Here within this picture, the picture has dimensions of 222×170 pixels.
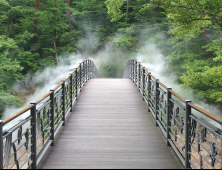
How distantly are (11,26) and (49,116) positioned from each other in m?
20.8

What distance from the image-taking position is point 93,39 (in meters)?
25.8

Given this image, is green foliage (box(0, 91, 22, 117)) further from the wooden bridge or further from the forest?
the wooden bridge

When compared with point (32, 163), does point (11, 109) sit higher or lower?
lower

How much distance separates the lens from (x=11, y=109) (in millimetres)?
14648

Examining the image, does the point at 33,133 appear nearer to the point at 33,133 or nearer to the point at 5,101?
the point at 33,133

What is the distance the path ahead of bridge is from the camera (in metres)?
3.29

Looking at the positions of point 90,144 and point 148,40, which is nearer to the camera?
point 90,144

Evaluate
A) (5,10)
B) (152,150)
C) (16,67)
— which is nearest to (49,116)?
(152,150)

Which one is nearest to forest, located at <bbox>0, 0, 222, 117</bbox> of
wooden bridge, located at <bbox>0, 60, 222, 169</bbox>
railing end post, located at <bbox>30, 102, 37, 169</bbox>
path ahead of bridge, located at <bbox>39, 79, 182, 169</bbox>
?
path ahead of bridge, located at <bbox>39, 79, 182, 169</bbox>

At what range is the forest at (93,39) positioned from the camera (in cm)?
1499

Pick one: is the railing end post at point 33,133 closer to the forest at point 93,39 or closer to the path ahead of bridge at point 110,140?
the path ahead of bridge at point 110,140

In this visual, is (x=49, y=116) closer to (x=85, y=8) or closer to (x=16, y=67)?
(x=16, y=67)

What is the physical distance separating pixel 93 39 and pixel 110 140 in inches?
899

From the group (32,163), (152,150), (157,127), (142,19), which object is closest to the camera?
(32,163)
